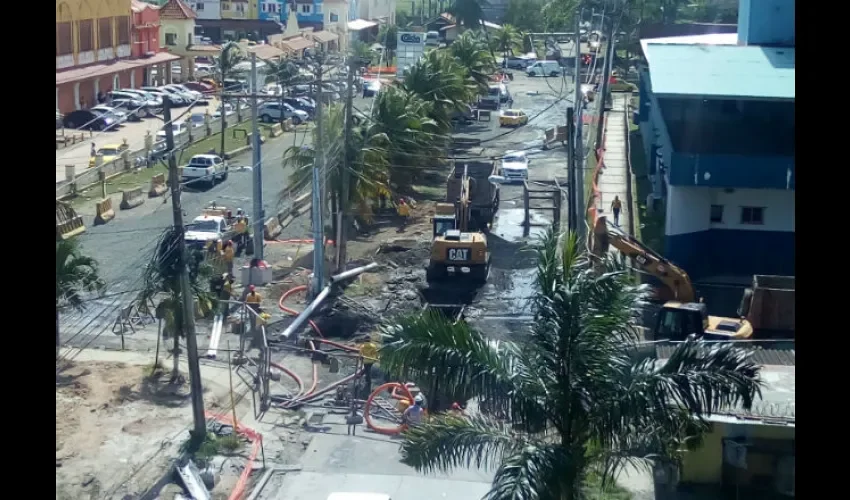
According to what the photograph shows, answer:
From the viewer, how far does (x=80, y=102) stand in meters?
14.6

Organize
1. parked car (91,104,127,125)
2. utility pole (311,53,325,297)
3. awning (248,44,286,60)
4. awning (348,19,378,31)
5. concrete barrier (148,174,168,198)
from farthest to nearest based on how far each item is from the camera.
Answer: parked car (91,104,127,125) < awning (348,19,378,31) < concrete barrier (148,174,168,198) < awning (248,44,286,60) < utility pole (311,53,325,297)

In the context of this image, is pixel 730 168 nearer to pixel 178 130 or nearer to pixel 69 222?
pixel 69 222

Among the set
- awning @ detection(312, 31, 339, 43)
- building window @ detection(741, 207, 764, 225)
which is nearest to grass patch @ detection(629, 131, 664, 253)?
building window @ detection(741, 207, 764, 225)

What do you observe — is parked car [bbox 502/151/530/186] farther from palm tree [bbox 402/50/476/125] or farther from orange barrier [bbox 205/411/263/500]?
orange barrier [bbox 205/411/263/500]

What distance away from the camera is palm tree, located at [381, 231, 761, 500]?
296 cm

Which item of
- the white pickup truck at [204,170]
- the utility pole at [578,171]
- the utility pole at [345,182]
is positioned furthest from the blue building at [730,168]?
the white pickup truck at [204,170]

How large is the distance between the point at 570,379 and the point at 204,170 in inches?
408

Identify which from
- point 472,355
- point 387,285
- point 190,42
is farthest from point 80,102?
point 472,355

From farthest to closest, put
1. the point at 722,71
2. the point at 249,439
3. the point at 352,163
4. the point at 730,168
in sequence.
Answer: the point at 722,71 → the point at 352,163 → the point at 730,168 → the point at 249,439

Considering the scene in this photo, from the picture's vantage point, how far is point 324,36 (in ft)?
38.7

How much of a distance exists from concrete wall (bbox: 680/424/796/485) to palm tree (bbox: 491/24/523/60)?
20.0m

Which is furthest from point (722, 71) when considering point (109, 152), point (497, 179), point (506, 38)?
point (506, 38)
